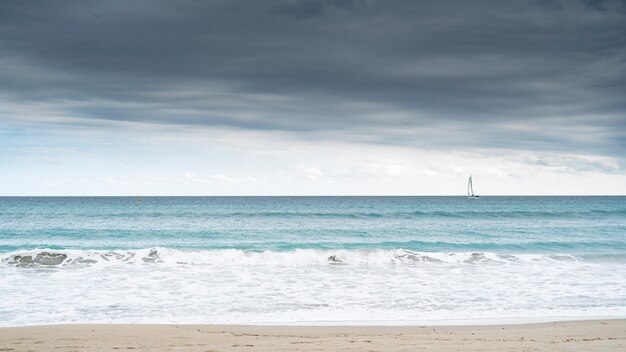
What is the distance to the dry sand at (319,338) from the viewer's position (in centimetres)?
854

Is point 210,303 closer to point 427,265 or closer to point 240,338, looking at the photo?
point 240,338

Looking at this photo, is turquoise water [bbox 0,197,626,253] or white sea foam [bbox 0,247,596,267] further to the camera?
turquoise water [bbox 0,197,626,253]

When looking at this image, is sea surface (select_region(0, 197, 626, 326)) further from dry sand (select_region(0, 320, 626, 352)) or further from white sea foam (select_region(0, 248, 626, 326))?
dry sand (select_region(0, 320, 626, 352))

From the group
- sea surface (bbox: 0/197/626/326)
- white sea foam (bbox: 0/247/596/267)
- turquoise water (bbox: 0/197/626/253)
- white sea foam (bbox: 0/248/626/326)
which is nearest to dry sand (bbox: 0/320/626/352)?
sea surface (bbox: 0/197/626/326)

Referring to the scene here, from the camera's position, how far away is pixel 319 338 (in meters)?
9.64

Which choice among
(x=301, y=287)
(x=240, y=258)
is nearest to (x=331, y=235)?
(x=240, y=258)

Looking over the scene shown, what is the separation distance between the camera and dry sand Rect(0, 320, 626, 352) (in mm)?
8539

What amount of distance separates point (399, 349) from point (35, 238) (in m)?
34.6

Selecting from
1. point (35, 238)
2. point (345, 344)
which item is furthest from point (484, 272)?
point (35, 238)

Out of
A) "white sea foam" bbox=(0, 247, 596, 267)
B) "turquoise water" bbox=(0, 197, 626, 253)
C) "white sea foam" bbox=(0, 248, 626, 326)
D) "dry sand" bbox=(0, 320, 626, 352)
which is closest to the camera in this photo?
"dry sand" bbox=(0, 320, 626, 352)

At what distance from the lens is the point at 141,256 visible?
959 inches

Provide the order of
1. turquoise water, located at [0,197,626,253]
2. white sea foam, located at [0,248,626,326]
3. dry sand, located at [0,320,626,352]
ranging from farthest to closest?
turquoise water, located at [0,197,626,253] → white sea foam, located at [0,248,626,326] → dry sand, located at [0,320,626,352]

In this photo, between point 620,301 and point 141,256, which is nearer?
point 620,301

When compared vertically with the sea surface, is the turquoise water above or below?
above
